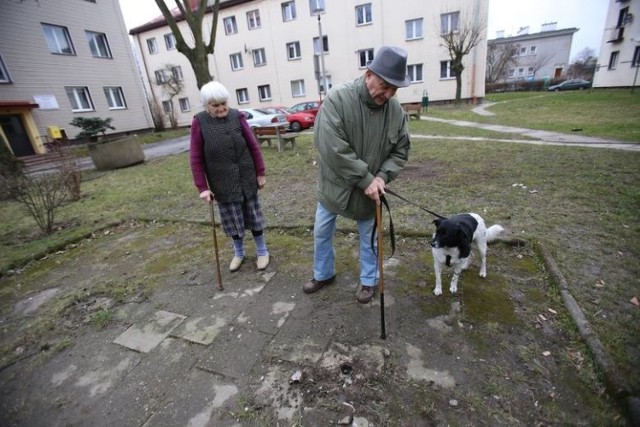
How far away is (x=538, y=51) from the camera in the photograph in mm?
50031

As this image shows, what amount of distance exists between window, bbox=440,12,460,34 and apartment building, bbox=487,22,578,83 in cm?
3263

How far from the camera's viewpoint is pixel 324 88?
26.3 metres

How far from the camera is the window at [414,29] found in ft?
76.3

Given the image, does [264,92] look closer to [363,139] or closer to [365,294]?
[363,139]

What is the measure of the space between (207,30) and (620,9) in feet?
113

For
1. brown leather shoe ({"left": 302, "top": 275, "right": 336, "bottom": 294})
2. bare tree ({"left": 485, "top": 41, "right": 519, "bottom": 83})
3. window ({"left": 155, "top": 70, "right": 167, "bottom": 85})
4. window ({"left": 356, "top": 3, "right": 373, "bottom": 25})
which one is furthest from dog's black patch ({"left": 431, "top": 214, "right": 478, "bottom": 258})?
bare tree ({"left": 485, "top": 41, "right": 519, "bottom": 83})

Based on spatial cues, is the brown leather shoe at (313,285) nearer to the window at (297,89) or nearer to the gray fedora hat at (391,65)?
the gray fedora hat at (391,65)

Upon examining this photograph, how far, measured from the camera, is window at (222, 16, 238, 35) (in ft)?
90.0

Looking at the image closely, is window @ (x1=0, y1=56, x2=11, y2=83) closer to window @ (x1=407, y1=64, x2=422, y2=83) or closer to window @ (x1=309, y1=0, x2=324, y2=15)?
window @ (x1=309, y1=0, x2=324, y2=15)

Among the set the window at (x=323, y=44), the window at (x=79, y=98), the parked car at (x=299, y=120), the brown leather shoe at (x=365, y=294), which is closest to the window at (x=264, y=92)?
the window at (x=323, y=44)

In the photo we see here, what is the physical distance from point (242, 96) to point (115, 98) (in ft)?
37.0

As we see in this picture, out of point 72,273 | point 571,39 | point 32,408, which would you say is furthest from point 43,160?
point 571,39

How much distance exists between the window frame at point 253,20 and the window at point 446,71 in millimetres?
15311

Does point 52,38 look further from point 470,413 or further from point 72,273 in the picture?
point 470,413
